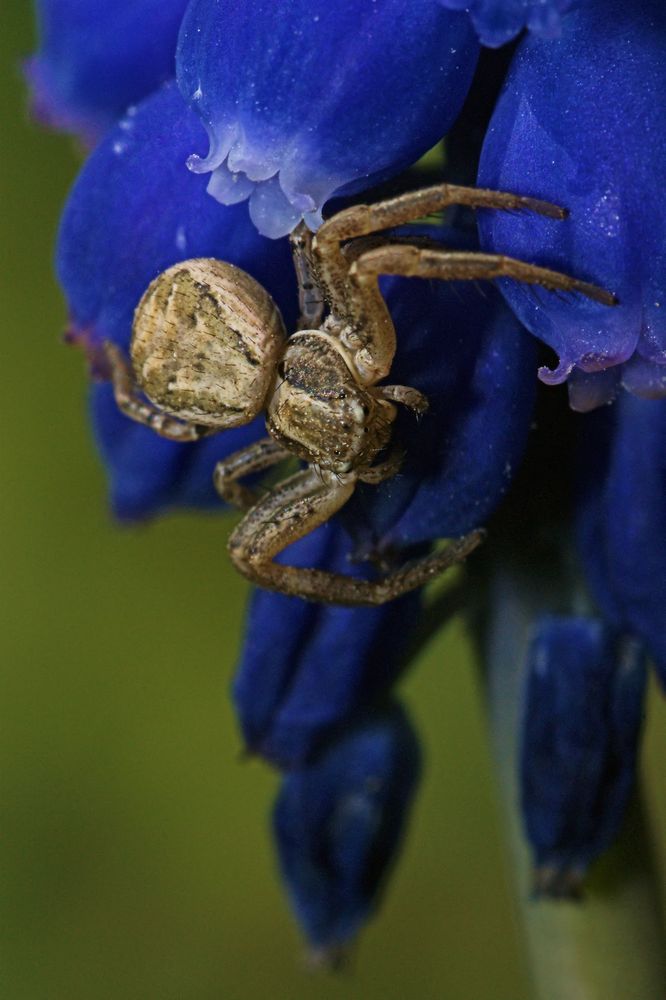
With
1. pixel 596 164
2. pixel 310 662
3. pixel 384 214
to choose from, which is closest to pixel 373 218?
pixel 384 214

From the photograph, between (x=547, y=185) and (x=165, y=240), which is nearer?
(x=547, y=185)

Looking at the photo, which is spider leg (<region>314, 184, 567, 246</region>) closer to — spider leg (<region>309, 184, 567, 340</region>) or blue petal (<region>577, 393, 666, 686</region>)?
spider leg (<region>309, 184, 567, 340</region>)

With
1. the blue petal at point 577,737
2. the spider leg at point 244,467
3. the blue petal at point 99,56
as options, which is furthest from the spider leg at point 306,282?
the blue petal at point 577,737

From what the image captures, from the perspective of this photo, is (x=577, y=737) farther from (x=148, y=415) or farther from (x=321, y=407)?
(x=148, y=415)

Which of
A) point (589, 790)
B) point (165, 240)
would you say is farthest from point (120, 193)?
point (589, 790)

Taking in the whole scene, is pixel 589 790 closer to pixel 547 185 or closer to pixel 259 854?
pixel 547 185

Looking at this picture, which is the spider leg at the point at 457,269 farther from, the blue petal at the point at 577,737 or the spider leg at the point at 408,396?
the blue petal at the point at 577,737
